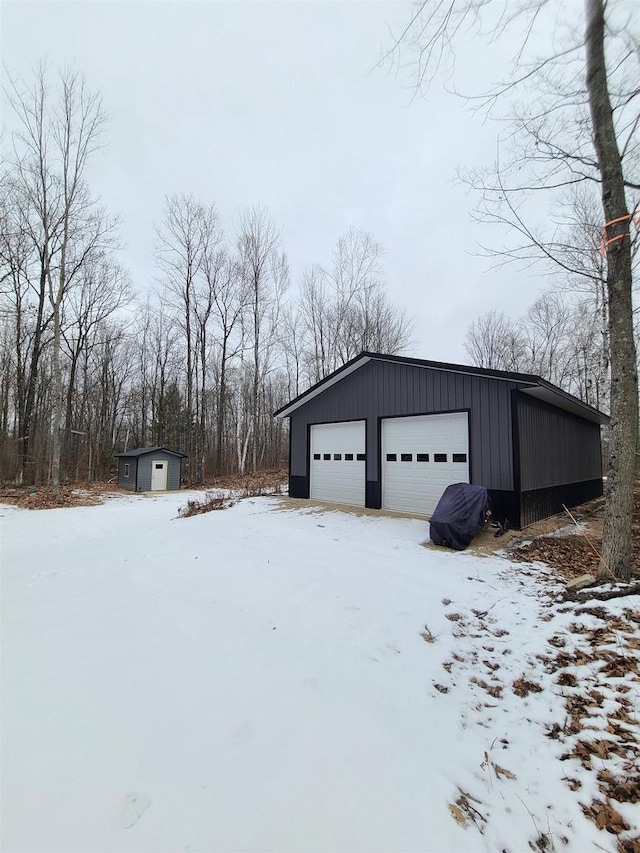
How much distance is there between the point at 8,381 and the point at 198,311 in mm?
10557

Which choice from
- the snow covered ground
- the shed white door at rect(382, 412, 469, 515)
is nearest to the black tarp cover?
the shed white door at rect(382, 412, 469, 515)

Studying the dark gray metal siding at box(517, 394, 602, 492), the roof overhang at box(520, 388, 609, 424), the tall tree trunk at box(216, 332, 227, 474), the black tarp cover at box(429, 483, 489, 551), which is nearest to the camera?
the black tarp cover at box(429, 483, 489, 551)

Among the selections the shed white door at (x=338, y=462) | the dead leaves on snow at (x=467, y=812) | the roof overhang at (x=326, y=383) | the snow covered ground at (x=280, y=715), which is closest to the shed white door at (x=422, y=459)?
the shed white door at (x=338, y=462)

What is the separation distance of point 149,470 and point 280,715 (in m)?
18.2

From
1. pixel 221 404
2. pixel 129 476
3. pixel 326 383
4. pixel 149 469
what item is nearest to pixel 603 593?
pixel 326 383

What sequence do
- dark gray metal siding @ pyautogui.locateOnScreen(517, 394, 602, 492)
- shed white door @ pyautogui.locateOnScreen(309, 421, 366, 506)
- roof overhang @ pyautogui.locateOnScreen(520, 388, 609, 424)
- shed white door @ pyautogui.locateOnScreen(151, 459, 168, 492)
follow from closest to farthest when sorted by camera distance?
roof overhang @ pyautogui.locateOnScreen(520, 388, 609, 424)
dark gray metal siding @ pyautogui.locateOnScreen(517, 394, 602, 492)
shed white door @ pyautogui.locateOnScreen(309, 421, 366, 506)
shed white door @ pyautogui.locateOnScreen(151, 459, 168, 492)

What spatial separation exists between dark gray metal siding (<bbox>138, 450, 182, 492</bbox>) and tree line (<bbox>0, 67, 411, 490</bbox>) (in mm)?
1789

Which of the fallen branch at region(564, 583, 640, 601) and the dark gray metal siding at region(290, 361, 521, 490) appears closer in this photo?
the fallen branch at region(564, 583, 640, 601)

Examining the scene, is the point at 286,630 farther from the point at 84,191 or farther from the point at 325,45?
the point at 84,191

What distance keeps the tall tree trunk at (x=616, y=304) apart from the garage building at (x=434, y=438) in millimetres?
2830

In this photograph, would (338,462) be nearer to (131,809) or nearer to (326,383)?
(326,383)

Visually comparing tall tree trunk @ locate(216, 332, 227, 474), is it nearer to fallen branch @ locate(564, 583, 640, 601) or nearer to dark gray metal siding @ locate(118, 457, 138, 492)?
dark gray metal siding @ locate(118, 457, 138, 492)

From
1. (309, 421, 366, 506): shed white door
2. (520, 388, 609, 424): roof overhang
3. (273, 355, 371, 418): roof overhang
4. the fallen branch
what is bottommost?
the fallen branch

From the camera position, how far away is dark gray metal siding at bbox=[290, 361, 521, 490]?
7.71 meters
